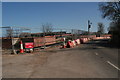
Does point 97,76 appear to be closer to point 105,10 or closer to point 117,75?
point 117,75

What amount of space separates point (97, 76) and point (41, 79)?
2.27 meters

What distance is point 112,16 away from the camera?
4459 cm

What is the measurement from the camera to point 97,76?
24.2 ft

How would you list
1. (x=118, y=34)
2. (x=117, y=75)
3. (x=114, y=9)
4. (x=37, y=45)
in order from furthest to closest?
(x=114, y=9) < (x=118, y=34) < (x=37, y=45) < (x=117, y=75)

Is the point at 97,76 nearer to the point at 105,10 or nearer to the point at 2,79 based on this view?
the point at 2,79

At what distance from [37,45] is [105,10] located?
2789 cm

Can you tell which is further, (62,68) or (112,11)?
(112,11)

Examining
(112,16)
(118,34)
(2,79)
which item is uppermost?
Result: (112,16)

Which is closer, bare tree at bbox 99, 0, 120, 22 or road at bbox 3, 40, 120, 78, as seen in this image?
road at bbox 3, 40, 120, 78

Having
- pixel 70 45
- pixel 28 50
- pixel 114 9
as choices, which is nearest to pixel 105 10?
pixel 114 9

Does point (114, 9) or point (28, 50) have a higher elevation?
point (114, 9)

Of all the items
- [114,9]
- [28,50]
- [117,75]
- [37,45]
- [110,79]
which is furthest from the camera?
[114,9]

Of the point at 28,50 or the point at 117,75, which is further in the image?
the point at 28,50

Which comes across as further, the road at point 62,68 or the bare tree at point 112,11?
the bare tree at point 112,11
